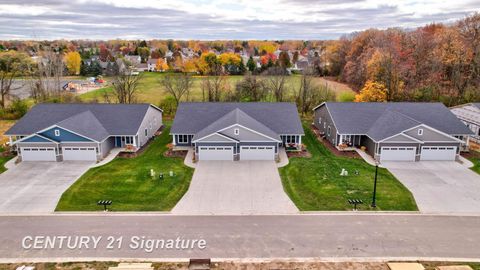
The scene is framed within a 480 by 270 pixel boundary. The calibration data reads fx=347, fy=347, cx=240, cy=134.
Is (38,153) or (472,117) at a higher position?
(472,117)

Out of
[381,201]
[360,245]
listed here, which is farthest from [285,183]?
[360,245]

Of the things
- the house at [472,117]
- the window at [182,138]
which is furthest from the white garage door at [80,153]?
the house at [472,117]

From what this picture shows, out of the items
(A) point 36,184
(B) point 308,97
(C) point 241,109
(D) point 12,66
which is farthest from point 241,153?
(D) point 12,66

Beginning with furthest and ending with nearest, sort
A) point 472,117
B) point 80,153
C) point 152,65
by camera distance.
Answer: point 152,65 → point 472,117 → point 80,153

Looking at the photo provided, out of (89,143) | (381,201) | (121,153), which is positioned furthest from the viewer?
(121,153)

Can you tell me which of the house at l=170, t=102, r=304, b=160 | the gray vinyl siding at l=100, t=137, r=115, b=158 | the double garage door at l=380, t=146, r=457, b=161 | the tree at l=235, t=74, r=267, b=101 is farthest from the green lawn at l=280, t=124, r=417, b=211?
the tree at l=235, t=74, r=267, b=101

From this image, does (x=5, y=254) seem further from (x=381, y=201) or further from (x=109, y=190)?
(x=381, y=201)

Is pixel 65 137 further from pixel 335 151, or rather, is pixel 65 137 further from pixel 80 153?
pixel 335 151
